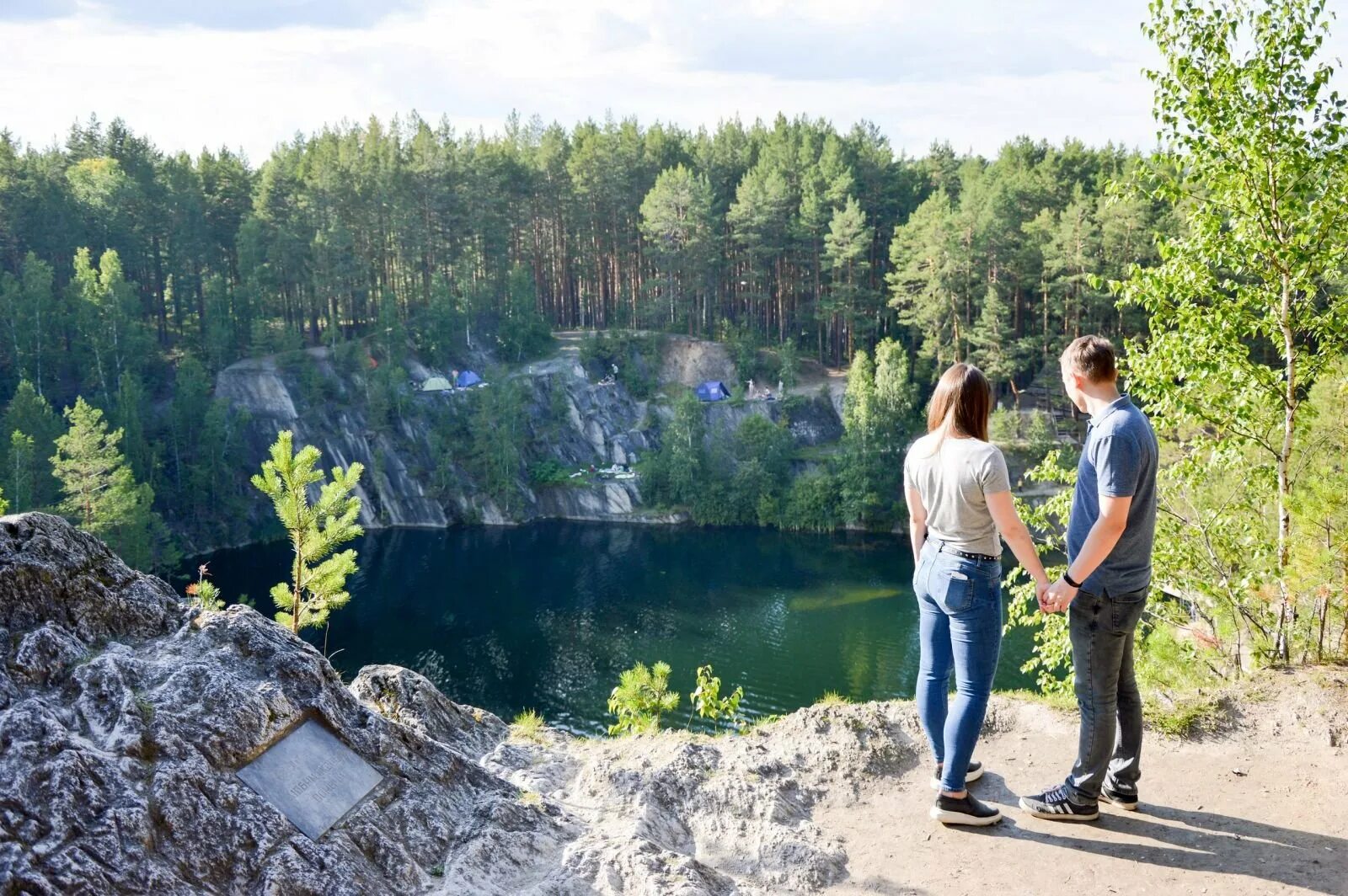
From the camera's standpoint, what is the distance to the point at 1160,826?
4.72 m

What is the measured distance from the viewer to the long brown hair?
424 cm

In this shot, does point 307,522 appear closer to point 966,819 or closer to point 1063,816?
point 966,819

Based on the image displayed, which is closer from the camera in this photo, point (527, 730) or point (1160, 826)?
point (1160, 826)

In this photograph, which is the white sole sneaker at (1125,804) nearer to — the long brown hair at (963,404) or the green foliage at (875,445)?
the long brown hair at (963,404)

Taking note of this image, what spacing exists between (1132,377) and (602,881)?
17.7 feet

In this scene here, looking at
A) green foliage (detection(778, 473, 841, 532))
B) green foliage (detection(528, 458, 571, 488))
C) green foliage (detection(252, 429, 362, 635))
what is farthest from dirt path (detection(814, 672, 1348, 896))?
green foliage (detection(528, 458, 571, 488))

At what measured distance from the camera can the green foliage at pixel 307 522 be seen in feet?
31.9

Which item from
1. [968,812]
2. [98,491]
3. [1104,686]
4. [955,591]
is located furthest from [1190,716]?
[98,491]

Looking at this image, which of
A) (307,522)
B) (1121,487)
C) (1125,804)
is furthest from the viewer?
(307,522)

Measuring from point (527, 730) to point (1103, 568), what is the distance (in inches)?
Answer: 165

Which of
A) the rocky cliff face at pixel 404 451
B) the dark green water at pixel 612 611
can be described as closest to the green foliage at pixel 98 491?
the dark green water at pixel 612 611

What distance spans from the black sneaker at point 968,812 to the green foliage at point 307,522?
6749mm

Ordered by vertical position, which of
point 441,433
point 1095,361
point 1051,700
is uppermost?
point 1095,361

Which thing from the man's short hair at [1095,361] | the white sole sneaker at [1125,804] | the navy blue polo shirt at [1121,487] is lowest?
the white sole sneaker at [1125,804]
